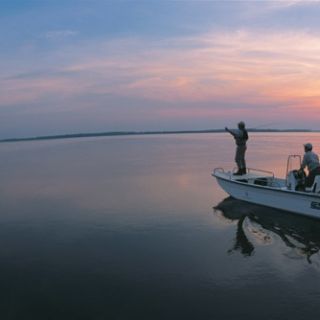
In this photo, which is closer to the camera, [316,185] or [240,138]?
[316,185]

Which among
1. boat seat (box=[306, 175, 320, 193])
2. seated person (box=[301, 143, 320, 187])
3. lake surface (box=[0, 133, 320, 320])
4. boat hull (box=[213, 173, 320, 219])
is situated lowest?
lake surface (box=[0, 133, 320, 320])

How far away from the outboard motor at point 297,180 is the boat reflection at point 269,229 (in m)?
0.96

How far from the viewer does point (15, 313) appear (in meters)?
7.79

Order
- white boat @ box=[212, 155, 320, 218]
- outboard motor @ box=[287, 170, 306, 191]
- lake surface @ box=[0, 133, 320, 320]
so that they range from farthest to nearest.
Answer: outboard motor @ box=[287, 170, 306, 191], white boat @ box=[212, 155, 320, 218], lake surface @ box=[0, 133, 320, 320]

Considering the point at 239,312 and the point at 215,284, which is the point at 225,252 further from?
the point at 239,312

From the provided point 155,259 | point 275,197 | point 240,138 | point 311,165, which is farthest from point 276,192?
point 155,259

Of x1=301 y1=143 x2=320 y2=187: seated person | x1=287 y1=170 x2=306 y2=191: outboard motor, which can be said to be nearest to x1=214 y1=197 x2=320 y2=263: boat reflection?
x1=287 y1=170 x2=306 y2=191: outboard motor

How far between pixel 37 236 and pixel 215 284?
6122mm

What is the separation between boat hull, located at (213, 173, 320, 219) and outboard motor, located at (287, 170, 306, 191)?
0.33m

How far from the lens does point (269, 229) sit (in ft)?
43.8

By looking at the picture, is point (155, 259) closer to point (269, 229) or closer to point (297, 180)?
point (269, 229)

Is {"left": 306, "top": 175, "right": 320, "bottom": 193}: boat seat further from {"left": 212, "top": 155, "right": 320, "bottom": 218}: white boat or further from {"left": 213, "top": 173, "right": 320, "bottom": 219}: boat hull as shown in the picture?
{"left": 213, "top": 173, "right": 320, "bottom": 219}: boat hull

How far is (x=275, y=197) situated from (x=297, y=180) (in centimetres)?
112

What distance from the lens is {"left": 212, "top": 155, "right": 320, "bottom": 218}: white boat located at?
13567 millimetres
